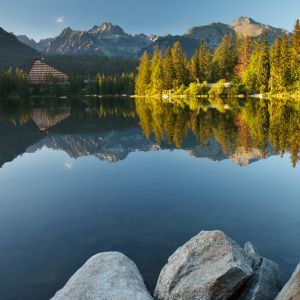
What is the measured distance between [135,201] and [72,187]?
4.91 metres

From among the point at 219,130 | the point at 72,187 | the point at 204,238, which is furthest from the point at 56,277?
the point at 219,130

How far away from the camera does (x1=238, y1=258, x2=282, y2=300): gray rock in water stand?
8.95 meters

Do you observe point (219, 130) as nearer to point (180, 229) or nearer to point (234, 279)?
point (180, 229)

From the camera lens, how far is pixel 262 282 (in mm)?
9250

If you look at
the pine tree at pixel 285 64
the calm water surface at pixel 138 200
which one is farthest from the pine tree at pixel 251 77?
the calm water surface at pixel 138 200

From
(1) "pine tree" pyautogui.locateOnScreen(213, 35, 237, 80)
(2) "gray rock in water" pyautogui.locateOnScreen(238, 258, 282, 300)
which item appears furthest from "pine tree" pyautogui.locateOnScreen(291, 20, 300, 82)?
(2) "gray rock in water" pyautogui.locateOnScreen(238, 258, 282, 300)

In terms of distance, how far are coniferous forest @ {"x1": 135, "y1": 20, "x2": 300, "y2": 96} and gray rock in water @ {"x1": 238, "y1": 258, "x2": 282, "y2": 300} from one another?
9810 cm

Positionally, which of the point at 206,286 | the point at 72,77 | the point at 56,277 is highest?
the point at 72,77

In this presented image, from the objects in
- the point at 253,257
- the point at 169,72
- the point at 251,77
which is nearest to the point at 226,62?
the point at 169,72

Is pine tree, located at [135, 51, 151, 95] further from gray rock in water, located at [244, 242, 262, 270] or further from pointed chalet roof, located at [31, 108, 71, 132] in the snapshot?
gray rock in water, located at [244, 242, 262, 270]

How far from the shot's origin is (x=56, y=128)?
2026 inches

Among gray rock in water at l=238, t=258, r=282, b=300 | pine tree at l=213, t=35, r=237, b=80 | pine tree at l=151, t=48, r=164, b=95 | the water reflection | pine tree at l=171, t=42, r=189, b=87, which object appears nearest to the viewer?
gray rock in water at l=238, t=258, r=282, b=300

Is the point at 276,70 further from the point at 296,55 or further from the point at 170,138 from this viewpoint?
the point at 170,138

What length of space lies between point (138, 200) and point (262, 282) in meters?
10.1
